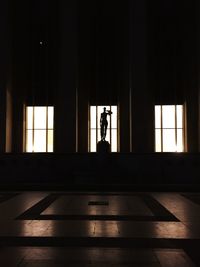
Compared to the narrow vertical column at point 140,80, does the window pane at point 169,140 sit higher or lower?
lower

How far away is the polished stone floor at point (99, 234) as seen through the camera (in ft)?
18.7

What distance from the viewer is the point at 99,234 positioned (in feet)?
25.4

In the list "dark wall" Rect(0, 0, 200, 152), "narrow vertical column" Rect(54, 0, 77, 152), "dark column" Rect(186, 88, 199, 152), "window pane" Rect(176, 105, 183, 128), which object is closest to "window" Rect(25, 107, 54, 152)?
"dark wall" Rect(0, 0, 200, 152)

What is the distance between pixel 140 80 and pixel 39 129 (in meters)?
10.7

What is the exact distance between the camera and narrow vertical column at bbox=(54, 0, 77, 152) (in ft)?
87.7

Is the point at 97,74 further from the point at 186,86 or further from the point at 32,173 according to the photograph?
the point at 32,173

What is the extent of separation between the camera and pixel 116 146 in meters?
31.6

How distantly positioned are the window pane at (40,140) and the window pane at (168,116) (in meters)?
10.9

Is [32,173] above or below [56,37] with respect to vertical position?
below

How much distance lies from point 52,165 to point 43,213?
13.8 metres

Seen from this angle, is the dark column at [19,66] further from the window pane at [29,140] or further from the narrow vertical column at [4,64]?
the narrow vertical column at [4,64]

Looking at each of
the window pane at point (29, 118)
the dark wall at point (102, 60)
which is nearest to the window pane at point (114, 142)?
the dark wall at point (102, 60)

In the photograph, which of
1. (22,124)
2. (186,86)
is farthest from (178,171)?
(22,124)

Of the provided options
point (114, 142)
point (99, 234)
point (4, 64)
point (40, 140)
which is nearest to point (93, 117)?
point (114, 142)
